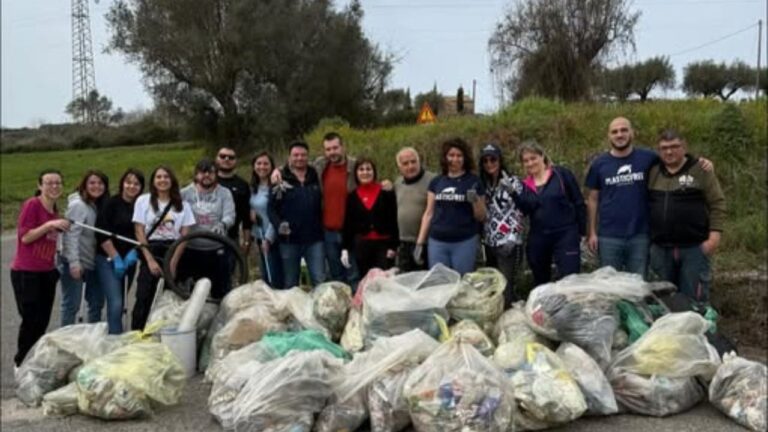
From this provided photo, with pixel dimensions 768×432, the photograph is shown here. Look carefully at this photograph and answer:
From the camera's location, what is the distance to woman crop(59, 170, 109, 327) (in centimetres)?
474

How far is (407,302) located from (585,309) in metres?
0.99

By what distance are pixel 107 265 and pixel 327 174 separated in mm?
Answer: 1641

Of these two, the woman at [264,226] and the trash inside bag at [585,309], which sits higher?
the woman at [264,226]

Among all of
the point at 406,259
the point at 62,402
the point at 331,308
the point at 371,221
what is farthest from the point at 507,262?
the point at 62,402

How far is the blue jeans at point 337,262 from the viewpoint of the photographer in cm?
509

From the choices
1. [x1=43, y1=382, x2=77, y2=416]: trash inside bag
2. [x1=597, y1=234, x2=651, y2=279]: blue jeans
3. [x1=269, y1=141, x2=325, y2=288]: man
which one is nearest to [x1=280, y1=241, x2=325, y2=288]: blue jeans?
[x1=269, y1=141, x2=325, y2=288]: man

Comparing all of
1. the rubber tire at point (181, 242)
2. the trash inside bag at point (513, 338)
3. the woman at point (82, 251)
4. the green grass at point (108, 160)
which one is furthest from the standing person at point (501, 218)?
the woman at point (82, 251)

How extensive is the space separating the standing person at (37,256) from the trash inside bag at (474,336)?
8.39 feet

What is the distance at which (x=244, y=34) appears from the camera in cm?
247

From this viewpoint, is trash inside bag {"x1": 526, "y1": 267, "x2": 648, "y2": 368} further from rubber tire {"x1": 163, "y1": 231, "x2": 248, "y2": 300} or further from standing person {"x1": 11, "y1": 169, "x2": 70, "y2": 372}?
standing person {"x1": 11, "y1": 169, "x2": 70, "y2": 372}

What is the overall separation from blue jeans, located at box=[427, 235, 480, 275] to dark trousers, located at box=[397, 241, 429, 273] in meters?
0.26

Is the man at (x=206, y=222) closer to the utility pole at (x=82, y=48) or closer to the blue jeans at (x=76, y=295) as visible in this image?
the blue jeans at (x=76, y=295)

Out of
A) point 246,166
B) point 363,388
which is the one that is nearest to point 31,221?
point 246,166

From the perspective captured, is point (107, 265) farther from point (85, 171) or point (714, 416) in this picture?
point (714, 416)
